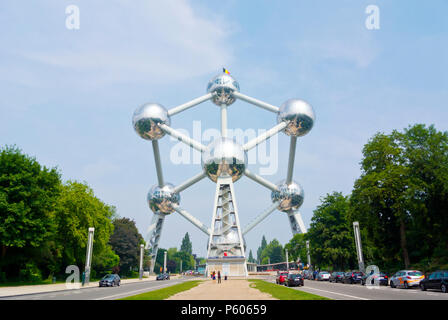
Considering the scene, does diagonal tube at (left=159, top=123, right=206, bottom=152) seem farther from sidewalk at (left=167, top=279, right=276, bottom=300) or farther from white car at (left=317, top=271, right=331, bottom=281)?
sidewalk at (left=167, top=279, right=276, bottom=300)

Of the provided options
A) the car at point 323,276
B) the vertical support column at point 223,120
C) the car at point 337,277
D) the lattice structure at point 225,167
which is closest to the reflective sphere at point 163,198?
the lattice structure at point 225,167

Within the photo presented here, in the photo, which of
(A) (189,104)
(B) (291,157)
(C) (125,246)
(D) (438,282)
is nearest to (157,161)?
(A) (189,104)

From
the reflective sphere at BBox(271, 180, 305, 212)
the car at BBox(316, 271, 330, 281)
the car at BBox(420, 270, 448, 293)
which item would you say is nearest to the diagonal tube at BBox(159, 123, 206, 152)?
the reflective sphere at BBox(271, 180, 305, 212)

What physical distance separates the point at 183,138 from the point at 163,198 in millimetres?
12567

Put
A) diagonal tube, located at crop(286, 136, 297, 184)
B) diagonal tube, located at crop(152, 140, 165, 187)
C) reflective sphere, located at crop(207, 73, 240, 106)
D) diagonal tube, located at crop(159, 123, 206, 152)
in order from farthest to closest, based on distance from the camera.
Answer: reflective sphere, located at crop(207, 73, 240, 106) → diagonal tube, located at crop(152, 140, 165, 187) → diagonal tube, located at crop(286, 136, 297, 184) → diagonal tube, located at crop(159, 123, 206, 152)

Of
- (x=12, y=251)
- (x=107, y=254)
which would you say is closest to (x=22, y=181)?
(x=12, y=251)

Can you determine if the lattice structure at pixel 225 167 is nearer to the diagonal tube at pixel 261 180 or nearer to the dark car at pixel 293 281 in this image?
the diagonal tube at pixel 261 180

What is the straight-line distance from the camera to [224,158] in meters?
47.0

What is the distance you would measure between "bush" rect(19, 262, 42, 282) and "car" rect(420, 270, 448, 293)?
3261 cm

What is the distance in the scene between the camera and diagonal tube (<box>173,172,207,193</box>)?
54128 mm

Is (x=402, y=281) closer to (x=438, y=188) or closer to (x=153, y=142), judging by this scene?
(x=438, y=188)

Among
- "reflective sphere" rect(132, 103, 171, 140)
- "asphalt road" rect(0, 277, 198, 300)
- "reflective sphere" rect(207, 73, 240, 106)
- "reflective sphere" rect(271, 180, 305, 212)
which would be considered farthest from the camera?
"reflective sphere" rect(271, 180, 305, 212)
